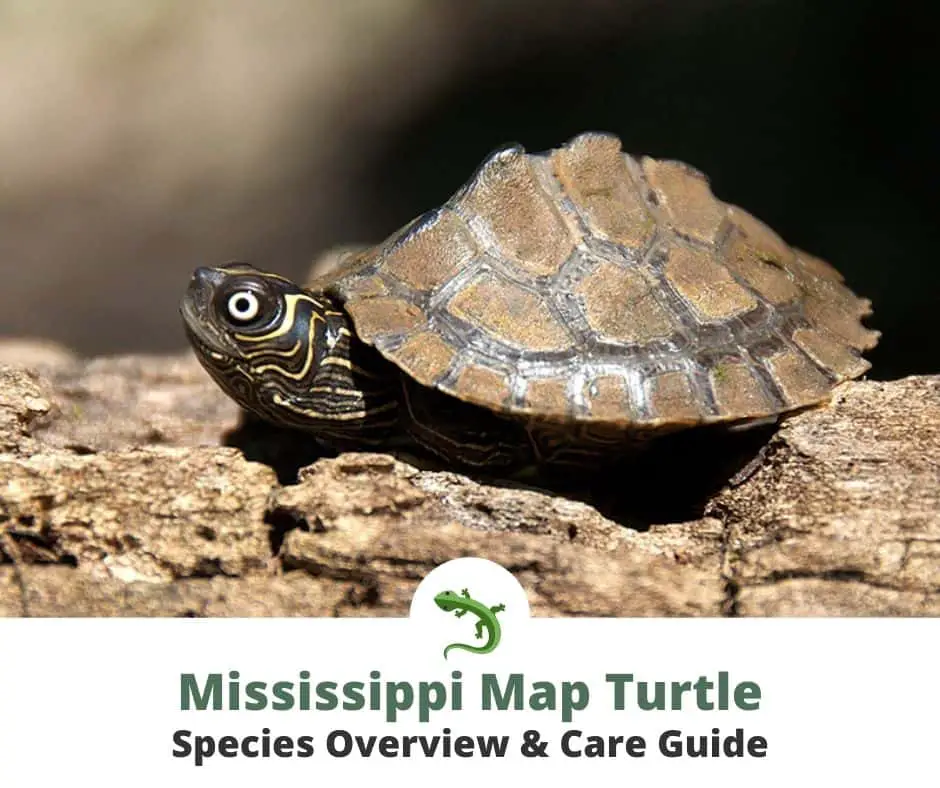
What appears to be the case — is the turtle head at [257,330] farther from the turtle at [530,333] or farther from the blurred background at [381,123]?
the blurred background at [381,123]

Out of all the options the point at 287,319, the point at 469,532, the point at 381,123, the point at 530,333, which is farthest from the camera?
the point at 381,123

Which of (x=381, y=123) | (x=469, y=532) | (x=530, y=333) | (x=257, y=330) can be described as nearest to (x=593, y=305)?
(x=530, y=333)

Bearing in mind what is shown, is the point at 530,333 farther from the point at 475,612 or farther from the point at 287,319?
the point at 475,612

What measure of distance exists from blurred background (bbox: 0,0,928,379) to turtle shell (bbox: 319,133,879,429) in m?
2.84

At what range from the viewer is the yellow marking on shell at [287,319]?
2.87 metres

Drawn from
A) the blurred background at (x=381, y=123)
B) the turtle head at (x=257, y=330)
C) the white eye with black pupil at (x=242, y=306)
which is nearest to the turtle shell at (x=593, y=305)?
the turtle head at (x=257, y=330)

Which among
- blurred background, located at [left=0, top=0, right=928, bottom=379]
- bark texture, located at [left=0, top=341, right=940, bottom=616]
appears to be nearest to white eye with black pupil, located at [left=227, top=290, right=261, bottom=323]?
bark texture, located at [left=0, top=341, right=940, bottom=616]

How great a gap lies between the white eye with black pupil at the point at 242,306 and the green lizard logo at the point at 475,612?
Answer: 1027 mm

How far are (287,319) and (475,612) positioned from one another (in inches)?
42.4

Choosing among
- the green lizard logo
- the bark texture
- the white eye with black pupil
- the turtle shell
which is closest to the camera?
the green lizard logo

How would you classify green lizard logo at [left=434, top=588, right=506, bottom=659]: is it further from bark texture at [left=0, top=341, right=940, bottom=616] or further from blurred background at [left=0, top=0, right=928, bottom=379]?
blurred background at [left=0, top=0, right=928, bottom=379]

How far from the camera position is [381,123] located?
6.89 m


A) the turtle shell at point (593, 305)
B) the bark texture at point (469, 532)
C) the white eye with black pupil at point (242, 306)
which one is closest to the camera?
the bark texture at point (469, 532)

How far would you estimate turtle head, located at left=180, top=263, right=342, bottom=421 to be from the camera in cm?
285
